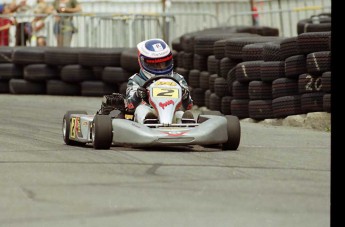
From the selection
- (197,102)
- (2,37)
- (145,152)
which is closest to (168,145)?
(145,152)

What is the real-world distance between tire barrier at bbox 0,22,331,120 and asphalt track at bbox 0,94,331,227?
1425 millimetres

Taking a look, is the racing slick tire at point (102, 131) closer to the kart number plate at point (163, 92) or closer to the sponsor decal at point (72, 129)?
the kart number plate at point (163, 92)

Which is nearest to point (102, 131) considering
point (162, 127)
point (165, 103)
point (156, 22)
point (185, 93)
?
point (162, 127)

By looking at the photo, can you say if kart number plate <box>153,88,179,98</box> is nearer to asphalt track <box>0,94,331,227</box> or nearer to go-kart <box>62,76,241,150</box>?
go-kart <box>62,76,241,150</box>

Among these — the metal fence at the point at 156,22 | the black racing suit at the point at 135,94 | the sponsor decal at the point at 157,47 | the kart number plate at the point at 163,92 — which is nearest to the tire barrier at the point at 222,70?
the metal fence at the point at 156,22

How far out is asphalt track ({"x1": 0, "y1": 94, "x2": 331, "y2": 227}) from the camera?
6652 millimetres

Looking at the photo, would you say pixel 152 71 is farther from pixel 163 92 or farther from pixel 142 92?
pixel 163 92

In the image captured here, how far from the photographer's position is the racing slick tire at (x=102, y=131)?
32.9ft

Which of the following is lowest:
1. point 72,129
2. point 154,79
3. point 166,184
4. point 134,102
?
point 72,129

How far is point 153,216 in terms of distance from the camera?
21.9 feet

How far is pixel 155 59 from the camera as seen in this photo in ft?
35.8

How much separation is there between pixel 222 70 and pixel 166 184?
Result: 7.40m

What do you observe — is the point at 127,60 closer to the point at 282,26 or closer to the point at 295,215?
the point at 282,26

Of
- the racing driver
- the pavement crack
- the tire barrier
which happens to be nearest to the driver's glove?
the racing driver
